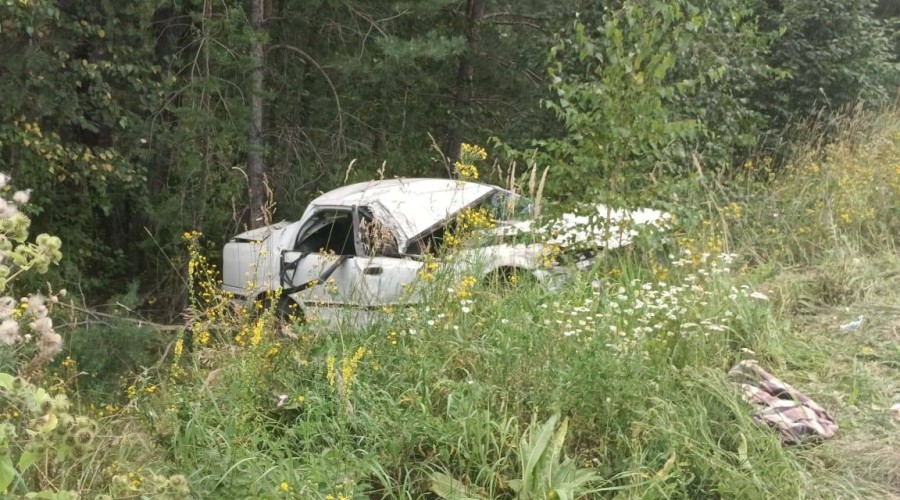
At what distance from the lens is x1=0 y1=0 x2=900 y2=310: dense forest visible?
218 inches

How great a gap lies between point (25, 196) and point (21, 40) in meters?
7.38

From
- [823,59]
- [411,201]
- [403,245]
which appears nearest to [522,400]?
[403,245]

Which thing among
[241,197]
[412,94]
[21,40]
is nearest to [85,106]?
[21,40]

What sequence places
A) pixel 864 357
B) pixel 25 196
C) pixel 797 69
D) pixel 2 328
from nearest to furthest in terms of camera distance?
pixel 2 328
pixel 25 196
pixel 864 357
pixel 797 69

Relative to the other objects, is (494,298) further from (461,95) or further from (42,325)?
(461,95)

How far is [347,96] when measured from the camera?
475 inches

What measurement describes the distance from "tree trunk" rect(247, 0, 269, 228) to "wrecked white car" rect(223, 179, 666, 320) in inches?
65.3

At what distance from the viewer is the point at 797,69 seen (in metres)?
10.1

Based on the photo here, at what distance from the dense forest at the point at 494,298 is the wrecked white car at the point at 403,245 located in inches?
6.0

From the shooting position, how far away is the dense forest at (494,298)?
3.04m

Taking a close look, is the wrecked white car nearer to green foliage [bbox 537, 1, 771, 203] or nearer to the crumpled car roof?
the crumpled car roof

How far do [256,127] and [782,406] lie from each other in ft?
26.2

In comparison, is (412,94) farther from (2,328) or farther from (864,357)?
(2,328)

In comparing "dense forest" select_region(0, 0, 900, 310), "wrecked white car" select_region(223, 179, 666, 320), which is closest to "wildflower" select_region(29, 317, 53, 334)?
"wrecked white car" select_region(223, 179, 666, 320)
